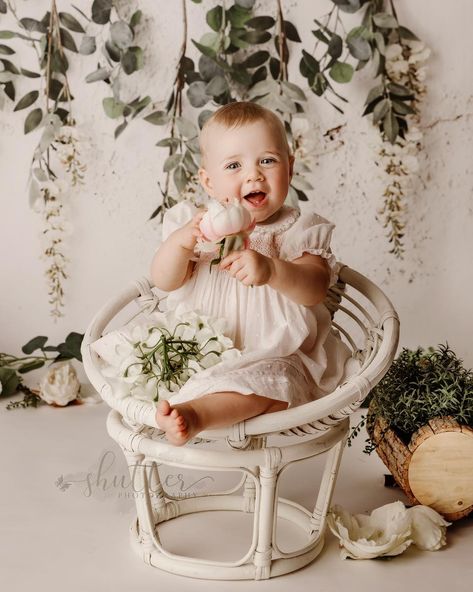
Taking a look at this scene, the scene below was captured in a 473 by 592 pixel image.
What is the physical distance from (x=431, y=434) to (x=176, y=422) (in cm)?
69

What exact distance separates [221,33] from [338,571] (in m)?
1.75

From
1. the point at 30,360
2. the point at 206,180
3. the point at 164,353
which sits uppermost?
the point at 206,180

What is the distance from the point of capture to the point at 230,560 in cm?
192

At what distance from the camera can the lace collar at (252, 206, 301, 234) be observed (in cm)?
202

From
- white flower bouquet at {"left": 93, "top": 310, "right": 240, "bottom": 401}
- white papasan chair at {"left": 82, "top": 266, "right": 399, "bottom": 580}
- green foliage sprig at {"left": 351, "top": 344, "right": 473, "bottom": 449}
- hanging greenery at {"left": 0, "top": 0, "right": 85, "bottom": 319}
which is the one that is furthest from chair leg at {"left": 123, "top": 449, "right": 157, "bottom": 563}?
hanging greenery at {"left": 0, "top": 0, "right": 85, "bottom": 319}

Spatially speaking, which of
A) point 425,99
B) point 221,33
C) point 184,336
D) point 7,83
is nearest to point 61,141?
point 7,83

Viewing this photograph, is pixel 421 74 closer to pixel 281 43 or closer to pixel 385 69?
pixel 385 69

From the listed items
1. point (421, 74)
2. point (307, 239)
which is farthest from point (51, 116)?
point (307, 239)

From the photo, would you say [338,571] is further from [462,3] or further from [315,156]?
[462,3]

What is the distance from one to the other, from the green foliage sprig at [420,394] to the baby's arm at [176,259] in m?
0.58

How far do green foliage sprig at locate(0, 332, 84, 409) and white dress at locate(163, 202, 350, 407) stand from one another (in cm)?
104

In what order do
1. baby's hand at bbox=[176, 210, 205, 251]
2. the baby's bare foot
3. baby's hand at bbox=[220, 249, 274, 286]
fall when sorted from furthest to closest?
1. baby's hand at bbox=[176, 210, 205, 251]
2. baby's hand at bbox=[220, 249, 274, 286]
3. the baby's bare foot

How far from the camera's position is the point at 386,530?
76.9 inches

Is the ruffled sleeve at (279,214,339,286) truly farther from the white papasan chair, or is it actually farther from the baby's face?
the white papasan chair
